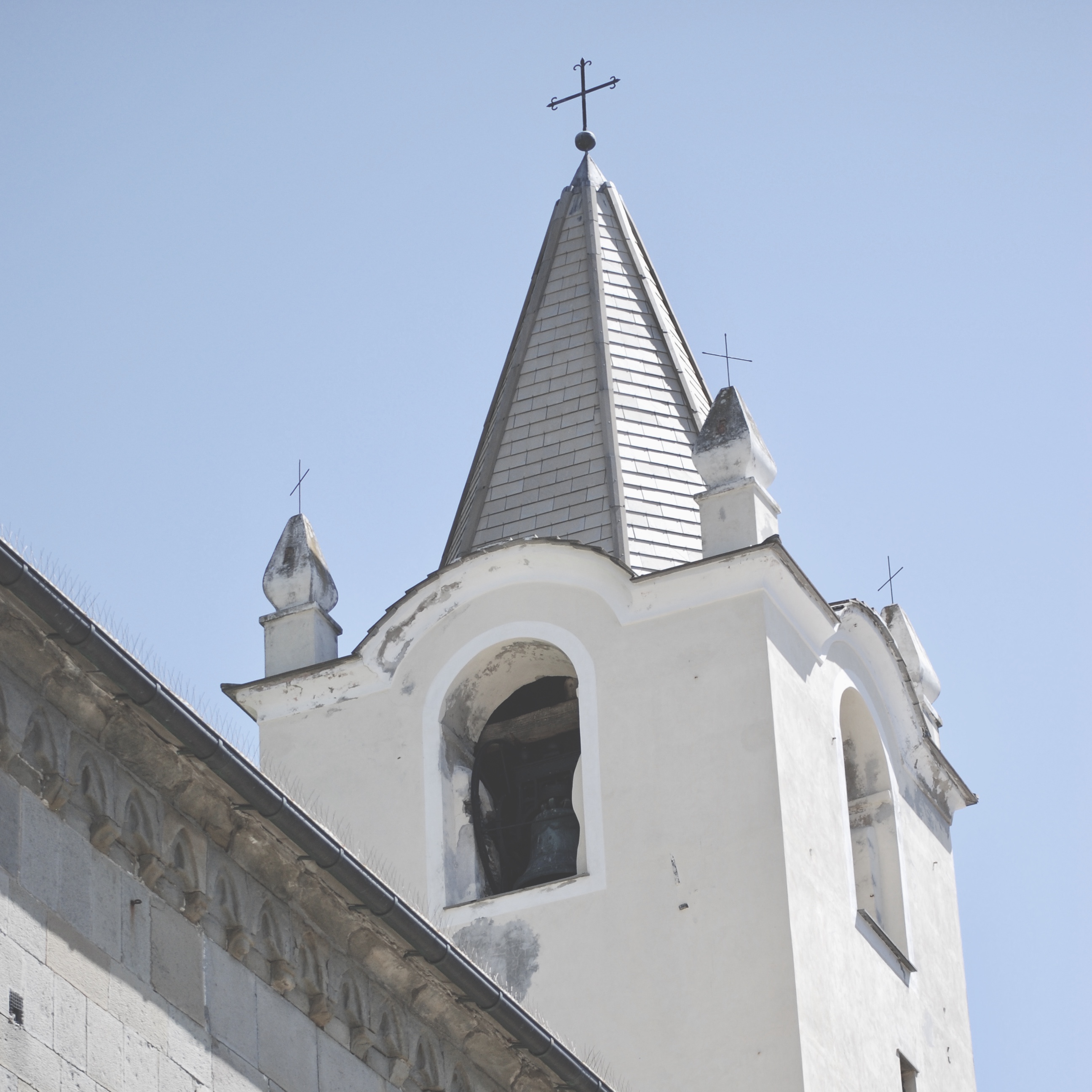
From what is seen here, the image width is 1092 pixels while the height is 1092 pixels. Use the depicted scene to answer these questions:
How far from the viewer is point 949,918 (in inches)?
750

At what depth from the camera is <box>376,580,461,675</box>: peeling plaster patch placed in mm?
18188

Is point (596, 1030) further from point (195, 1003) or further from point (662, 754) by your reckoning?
point (195, 1003)

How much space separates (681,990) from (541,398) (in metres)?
5.86

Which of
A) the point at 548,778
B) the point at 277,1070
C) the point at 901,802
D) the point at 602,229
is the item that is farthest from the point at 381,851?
the point at 277,1070

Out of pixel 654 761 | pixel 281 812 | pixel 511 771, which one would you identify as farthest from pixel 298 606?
pixel 281 812

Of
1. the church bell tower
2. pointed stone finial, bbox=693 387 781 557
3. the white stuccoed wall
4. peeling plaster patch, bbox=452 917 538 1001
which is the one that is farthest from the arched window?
peeling plaster patch, bbox=452 917 538 1001

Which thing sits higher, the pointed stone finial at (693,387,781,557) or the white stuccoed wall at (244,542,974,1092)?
the pointed stone finial at (693,387,781,557)

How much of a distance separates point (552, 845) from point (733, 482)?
9.07 ft

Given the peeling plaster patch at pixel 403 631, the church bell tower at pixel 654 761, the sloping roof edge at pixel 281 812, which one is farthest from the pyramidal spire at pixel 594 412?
the sloping roof edge at pixel 281 812

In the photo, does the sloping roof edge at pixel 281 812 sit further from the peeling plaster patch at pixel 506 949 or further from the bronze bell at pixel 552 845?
the bronze bell at pixel 552 845

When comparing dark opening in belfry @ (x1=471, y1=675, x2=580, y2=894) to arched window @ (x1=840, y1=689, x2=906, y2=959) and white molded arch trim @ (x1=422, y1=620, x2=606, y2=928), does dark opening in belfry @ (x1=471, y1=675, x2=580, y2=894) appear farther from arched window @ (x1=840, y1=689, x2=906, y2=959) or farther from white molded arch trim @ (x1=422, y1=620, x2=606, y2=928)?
arched window @ (x1=840, y1=689, x2=906, y2=959)

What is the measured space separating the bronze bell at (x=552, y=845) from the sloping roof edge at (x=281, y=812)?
6.20m

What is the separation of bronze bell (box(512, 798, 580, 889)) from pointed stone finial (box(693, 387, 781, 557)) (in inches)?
79.3

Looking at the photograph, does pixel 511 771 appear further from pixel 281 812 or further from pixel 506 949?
pixel 281 812
